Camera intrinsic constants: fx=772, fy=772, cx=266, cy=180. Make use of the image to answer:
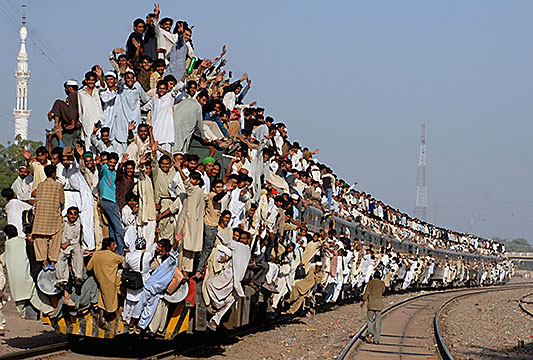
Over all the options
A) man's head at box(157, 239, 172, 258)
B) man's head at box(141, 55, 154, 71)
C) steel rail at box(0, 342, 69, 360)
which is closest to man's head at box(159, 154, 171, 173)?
man's head at box(157, 239, 172, 258)

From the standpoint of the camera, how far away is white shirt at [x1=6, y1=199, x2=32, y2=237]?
10992 mm

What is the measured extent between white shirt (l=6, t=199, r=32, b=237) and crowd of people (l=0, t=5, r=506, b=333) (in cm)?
2

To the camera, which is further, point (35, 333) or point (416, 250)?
point (416, 250)

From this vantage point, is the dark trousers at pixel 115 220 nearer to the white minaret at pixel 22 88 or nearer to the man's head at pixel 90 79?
the man's head at pixel 90 79

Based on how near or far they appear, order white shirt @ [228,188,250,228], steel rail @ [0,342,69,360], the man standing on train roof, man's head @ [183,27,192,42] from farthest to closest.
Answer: the man standing on train roof < man's head @ [183,27,192,42] < white shirt @ [228,188,250,228] < steel rail @ [0,342,69,360]

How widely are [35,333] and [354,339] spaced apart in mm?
6307

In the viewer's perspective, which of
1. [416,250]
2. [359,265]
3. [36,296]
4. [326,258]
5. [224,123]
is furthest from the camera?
[416,250]

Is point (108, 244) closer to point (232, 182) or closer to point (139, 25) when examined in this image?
point (232, 182)

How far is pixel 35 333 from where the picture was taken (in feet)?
49.0

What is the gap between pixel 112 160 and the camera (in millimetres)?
10953

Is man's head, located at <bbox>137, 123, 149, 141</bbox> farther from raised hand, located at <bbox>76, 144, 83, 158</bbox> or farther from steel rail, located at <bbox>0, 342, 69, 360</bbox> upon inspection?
→ steel rail, located at <bbox>0, 342, 69, 360</bbox>

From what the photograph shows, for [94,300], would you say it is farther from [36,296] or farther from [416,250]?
[416,250]

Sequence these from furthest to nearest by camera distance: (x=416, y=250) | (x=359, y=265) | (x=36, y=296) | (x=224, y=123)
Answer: (x=416, y=250)
(x=359, y=265)
(x=224, y=123)
(x=36, y=296)

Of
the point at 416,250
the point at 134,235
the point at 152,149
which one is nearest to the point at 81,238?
the point at 134,235
